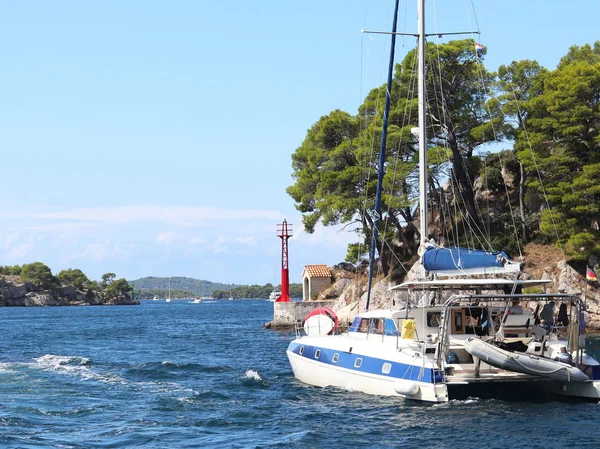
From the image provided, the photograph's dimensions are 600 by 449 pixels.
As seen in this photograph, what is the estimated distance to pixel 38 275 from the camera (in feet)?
592

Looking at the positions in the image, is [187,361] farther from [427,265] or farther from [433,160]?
[433,160]

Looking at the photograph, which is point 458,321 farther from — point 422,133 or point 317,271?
point 317,271

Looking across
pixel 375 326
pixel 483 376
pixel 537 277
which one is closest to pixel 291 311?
pixel 537 277


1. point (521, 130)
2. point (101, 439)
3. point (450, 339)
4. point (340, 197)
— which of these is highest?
point (521, 130)

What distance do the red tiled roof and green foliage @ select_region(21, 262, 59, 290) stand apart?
124709 millimetres

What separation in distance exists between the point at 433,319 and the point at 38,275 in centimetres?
16765

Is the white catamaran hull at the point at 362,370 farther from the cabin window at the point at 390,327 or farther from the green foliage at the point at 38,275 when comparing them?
the green foliage at the point at 38,275

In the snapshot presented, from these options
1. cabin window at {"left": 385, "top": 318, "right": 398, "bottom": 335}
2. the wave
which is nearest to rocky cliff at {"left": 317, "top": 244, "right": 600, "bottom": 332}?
the wave

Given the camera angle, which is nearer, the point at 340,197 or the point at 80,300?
the point at 340,197

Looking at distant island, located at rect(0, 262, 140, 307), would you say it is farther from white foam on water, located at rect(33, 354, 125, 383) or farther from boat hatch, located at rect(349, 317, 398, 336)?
boat hatch, located at rect(349, 317, 398, 336)

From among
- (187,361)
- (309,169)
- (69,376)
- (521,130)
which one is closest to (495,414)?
(69,376)

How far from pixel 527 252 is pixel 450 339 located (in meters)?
32.3

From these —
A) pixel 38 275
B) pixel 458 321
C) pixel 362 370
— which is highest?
pixel 38 275

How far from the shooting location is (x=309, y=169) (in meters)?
66.1
